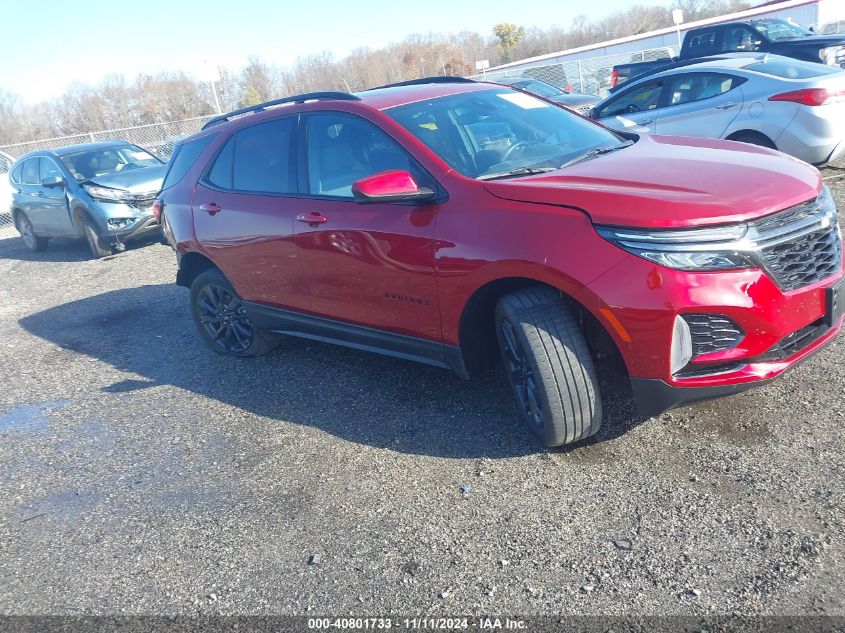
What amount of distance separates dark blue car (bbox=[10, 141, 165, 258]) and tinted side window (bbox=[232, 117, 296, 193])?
6.17m

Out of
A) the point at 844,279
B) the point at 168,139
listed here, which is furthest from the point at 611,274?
the point at 168,139

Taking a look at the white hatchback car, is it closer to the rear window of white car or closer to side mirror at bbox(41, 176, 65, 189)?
the rear window of white car

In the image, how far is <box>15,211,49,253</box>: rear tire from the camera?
12.7 m

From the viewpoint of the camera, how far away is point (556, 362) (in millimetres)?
3326

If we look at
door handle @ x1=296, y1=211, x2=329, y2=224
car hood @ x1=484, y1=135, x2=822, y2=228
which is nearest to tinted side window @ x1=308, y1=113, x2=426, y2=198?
door handle @ x1=296, y1=211, x2=329, y2=224

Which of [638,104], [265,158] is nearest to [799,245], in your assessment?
[265,158]

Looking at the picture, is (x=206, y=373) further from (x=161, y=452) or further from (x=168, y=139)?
(x=168, y=139)

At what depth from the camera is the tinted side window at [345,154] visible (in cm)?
400

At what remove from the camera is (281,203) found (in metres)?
4.58

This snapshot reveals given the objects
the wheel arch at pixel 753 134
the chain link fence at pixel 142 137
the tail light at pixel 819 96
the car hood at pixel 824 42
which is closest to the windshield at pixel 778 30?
the car hood at pixel 824 42

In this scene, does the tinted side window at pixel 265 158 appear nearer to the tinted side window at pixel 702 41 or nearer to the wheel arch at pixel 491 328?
the wheel arch at pixel 491 328

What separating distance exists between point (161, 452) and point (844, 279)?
380 centimetres

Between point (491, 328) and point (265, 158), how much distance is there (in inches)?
80.2

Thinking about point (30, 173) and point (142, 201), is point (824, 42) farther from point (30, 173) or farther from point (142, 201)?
point (30, 173)
